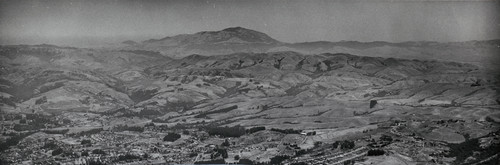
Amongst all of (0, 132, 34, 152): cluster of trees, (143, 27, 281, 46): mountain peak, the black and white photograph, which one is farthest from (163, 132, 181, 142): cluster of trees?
(143, 27, 281, 46): mountain peak

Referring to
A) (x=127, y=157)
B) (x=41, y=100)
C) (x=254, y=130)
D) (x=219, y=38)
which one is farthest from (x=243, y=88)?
(x=127, y=157)

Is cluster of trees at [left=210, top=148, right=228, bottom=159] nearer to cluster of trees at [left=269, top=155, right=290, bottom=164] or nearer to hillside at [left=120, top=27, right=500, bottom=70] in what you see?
cluster of trees at [left=269, top=155, right=290, bottom=164]

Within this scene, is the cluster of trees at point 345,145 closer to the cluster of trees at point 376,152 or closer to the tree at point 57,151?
the cluster of trees at point 376,152

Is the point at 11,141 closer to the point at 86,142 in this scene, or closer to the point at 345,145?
the point at 86,142

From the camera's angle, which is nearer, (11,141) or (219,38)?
(11,141)

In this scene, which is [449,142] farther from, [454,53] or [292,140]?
[454,53]

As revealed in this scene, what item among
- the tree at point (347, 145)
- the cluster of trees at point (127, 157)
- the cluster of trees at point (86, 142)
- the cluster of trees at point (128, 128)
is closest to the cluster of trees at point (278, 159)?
the tree at point (347, 145)

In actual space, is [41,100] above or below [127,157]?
above

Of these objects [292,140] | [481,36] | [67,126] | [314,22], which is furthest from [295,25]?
[67,126]
